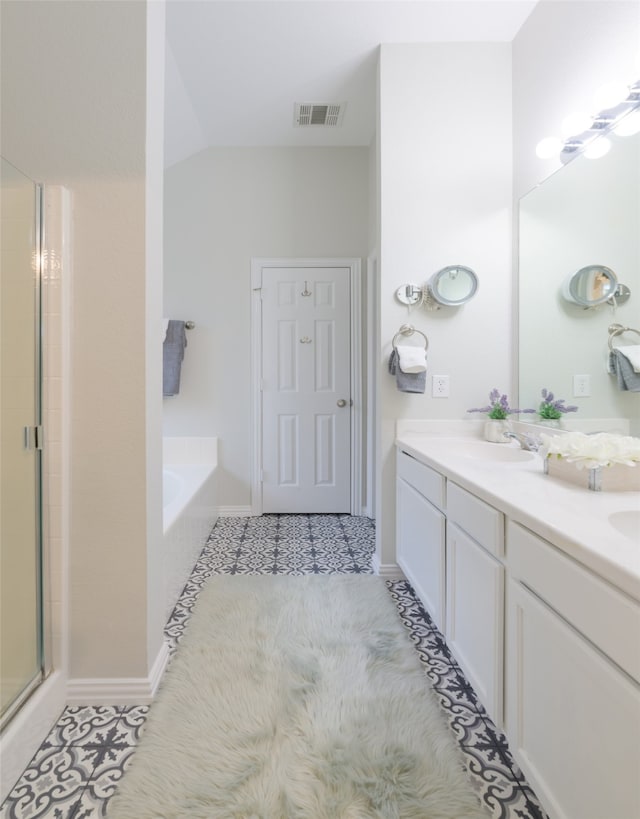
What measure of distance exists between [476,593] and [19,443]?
145 cm

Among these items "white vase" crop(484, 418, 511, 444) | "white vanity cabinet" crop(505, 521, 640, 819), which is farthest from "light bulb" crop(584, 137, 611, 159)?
"white vanity cabinet" crop(505, 521, 640, 819)

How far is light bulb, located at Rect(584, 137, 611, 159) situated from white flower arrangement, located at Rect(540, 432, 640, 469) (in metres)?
1.02

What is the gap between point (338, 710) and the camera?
4.35 feet

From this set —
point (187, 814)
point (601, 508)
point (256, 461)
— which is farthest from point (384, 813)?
point (256, 461)

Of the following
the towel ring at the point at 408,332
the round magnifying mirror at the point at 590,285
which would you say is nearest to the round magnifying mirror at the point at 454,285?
the towel ring at the point at 408,332

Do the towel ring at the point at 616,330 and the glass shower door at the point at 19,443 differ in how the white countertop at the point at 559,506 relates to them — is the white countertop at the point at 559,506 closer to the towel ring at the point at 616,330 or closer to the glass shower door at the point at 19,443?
the towel ring at the point at 616,330

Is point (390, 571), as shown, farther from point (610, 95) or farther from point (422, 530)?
point (610, 95)

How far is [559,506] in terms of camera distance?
3.51ft

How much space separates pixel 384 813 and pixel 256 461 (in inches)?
96.6

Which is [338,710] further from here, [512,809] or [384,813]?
[512,809]

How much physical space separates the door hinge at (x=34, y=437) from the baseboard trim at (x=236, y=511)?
84.0 inches

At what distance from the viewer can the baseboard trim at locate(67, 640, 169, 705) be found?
4.58 feet

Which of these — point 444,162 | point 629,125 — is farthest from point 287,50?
point 629,125

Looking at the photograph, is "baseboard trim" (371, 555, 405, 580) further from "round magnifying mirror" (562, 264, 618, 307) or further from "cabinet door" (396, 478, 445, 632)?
"round magnifying mirror" (562, 264, 618, 307)
